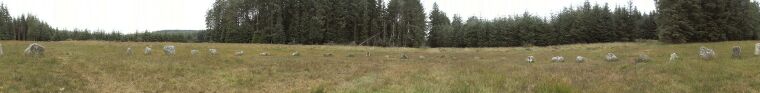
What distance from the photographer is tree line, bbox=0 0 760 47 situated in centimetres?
Result: 5644

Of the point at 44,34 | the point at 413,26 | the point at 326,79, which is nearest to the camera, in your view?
the point at 326,79

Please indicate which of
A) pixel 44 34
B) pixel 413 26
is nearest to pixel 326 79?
pixel 413 26

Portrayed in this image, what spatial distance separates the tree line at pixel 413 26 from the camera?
56438 mm

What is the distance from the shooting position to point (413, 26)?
274 ft

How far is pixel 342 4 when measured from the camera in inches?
3329

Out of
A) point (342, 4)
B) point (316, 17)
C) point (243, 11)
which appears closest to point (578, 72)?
point (316, 17)

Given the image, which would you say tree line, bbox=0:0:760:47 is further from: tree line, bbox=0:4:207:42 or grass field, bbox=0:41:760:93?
grass field, bbox=0:41:760:93

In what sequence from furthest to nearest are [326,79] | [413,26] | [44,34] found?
[44,34] < [413,26] < [326,79]

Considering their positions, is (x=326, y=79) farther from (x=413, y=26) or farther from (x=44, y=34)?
(x=44, y=34)

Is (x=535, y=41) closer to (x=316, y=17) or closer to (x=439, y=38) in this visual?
(x=439, y=38)

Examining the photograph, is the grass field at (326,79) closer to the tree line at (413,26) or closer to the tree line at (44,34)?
the tree line at (413,26)

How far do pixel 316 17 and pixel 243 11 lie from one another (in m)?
14.4

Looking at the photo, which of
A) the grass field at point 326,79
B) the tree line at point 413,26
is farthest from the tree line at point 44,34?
the grass field at point 326,79

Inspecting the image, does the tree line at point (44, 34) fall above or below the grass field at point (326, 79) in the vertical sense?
above
